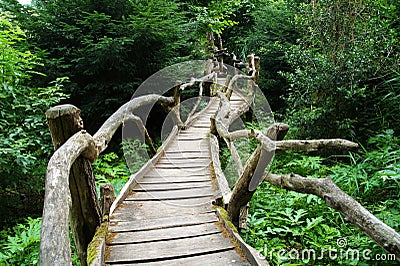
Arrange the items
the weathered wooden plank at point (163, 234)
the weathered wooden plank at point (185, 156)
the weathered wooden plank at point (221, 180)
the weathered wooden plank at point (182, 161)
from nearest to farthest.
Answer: the weathered wooden plank at point (163, 234), the weathered wooden plank at point (221, 180), the weathered wooden plank at point (182, 161), the weathered wooden plank at point (185, 156)

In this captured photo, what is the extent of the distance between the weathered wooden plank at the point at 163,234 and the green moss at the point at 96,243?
12cm

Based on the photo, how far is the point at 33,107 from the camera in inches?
170

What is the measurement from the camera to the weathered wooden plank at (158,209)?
275cm

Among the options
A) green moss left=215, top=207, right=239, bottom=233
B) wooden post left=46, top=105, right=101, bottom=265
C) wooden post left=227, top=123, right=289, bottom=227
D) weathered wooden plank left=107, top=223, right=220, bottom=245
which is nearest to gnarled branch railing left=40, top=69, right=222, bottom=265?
wooden post left=46, top=105, right=101, bottom=265

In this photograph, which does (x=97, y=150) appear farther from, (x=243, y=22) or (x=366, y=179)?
(x=243, y=22)

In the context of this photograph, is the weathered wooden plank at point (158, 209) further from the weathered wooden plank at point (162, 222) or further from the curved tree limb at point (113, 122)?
the curved tree limb at point (113, 122)

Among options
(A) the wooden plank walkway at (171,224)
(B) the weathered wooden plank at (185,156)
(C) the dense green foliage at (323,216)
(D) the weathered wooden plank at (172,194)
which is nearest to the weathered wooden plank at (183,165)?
(A) the wooden plank walkway at (171,224)

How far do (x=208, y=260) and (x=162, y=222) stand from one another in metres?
0.70

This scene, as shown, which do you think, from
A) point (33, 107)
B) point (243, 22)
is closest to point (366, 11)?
point (33, 107)

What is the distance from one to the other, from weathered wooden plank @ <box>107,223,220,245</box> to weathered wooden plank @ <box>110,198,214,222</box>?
0.85 ft

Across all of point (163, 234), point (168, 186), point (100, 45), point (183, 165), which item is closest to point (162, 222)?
point (163, 234)

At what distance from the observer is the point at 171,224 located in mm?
2629

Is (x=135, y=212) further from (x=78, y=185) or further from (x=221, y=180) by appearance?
(x=221, y=180)

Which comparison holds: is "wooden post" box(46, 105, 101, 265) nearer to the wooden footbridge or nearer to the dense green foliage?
the wooden footbridge
